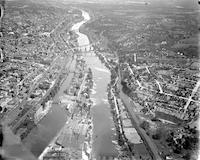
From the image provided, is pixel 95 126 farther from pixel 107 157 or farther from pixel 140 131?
pixel 107 157

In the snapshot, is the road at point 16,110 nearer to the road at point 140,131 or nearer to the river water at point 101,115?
the river water at point 101,115

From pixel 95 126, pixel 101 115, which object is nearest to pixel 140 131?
pixel 95 126

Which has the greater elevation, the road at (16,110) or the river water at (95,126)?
the road at (16,110)

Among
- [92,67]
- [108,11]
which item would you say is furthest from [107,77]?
[108,11]

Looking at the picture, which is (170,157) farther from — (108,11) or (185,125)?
(108,11)

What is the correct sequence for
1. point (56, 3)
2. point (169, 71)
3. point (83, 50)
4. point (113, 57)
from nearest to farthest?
point (169, 71), point (113, 57), point (83, 50), point (56, 3)

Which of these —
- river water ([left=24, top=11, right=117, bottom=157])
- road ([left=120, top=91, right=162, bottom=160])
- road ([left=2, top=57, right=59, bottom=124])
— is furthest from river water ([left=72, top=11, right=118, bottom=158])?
road ([left=2, top=57, right=59, bottom=124])

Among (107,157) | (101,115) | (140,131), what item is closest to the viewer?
(107,157)

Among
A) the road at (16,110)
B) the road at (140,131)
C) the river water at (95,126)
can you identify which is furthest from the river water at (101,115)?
the road at (16,110)
